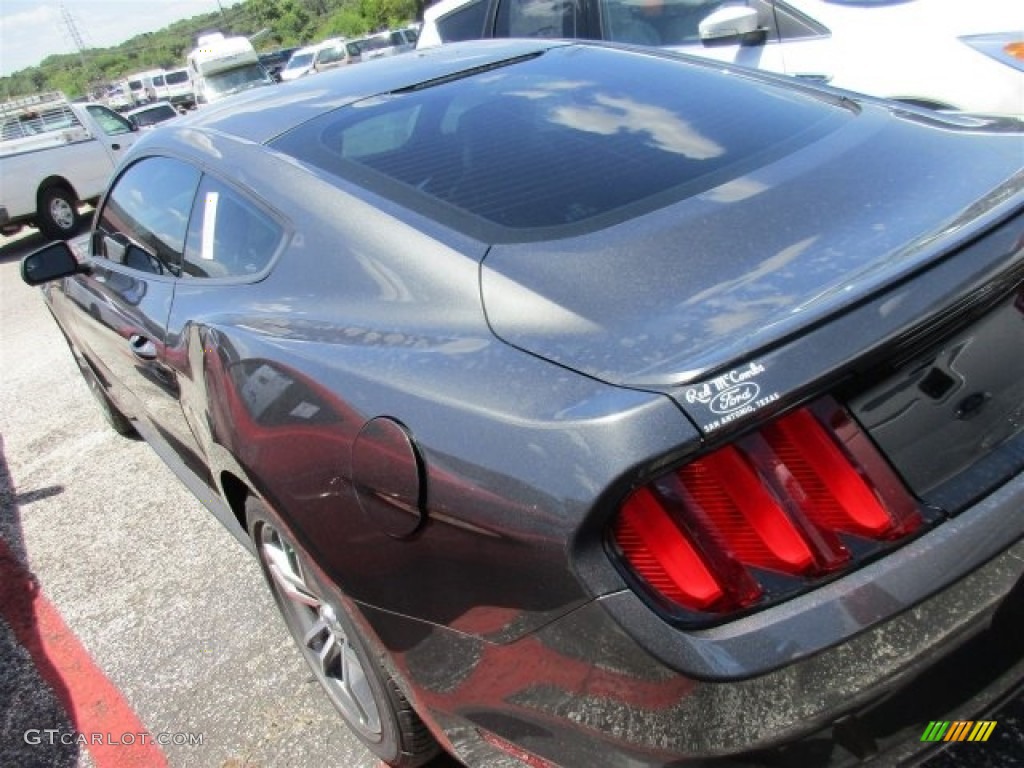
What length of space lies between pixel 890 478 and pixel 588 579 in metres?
0.54

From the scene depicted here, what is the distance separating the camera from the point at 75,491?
4.52 metres

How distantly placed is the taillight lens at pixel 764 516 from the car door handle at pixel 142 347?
1932mm

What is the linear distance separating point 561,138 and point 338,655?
→ 1.48 meters

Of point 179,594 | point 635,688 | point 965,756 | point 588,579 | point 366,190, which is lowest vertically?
point 965,756

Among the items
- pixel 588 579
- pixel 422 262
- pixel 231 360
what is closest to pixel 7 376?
pixel 231 360

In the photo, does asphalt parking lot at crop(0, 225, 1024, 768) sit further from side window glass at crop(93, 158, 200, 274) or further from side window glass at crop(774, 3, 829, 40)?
side window glass at crop(774, 3, 829, 40)

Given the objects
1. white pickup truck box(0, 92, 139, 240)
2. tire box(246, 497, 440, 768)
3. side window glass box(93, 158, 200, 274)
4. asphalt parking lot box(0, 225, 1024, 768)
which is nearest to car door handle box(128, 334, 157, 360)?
side window glass box(93, 158, 200, 274)

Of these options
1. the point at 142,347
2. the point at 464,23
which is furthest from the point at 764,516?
the point at 464,23

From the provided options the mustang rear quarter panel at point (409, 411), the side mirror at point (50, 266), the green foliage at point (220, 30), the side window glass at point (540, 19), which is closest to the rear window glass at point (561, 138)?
the mustang rear quarter panel at point (409, 411)

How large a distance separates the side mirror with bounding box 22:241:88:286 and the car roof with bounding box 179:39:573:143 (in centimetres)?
91

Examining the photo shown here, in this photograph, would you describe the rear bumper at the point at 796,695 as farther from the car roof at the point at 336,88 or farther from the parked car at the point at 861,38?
the parked car at the point at 861,38

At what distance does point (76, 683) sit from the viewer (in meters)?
3.02

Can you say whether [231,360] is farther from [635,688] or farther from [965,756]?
[965,756]

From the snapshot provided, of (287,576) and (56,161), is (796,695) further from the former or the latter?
(56,161)
